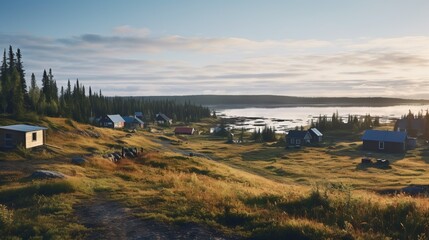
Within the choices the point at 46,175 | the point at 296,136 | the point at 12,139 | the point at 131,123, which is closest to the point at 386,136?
the point at 296,136

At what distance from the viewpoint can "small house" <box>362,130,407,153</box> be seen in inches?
3457

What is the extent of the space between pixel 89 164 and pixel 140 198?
17348mm

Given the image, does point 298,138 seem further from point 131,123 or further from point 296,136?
point 131,123

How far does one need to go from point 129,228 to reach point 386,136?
88541 mm

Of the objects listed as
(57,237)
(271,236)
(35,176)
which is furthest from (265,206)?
(35,176)

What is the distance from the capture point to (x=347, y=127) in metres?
149

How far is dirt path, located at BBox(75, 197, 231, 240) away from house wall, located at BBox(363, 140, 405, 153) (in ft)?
281

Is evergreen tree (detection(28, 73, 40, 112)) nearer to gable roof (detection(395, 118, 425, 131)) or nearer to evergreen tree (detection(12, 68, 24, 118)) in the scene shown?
evergreen tree (detection(12, 68, 24, 118))

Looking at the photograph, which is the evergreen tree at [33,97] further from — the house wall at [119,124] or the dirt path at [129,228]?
the dirt path at [129,228]

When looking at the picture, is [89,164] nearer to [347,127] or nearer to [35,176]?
[35,176]

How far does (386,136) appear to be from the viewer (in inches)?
3526

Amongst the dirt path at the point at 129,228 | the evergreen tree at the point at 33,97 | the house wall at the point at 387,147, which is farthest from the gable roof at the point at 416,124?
the dirt path at the point at 129,228

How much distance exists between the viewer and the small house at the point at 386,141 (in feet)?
288

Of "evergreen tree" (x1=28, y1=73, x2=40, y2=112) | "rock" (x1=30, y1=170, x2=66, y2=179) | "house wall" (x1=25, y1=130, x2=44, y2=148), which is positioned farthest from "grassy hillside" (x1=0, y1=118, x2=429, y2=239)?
"evergreen tree" (x1=28, y1=73, x2=40, y2=112)
